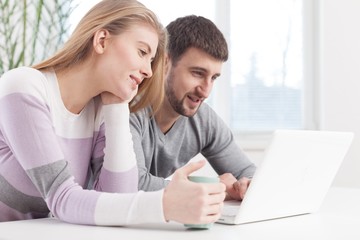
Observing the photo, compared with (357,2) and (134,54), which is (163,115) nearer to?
(134,54)

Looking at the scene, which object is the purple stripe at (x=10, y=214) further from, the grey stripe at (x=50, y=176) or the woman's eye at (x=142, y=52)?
the woman's eye at (x=142, y=52)

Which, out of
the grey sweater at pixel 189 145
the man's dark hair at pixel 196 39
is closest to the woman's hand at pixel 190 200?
the grey sweater at pixel 189 145

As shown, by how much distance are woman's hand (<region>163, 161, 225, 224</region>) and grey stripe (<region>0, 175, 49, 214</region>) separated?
17.2 inches

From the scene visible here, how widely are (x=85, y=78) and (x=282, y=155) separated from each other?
54cm

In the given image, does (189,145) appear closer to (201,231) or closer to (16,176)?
(16,176)

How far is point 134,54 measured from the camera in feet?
4.43

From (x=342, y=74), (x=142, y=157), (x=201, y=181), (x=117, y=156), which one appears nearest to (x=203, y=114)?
(x=142, y=157)

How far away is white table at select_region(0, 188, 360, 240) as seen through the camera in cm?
99

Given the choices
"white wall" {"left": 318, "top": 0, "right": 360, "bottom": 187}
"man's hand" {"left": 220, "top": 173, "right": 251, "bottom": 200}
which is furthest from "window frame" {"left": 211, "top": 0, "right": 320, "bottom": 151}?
"man's hand" {"left": 220, "top": 173, "right": 251, "bottom": 200}

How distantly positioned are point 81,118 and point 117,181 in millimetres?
180

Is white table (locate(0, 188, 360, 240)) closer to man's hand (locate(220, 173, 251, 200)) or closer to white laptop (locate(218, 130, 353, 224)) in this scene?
white laptop (locate(218, 130, 353, 224))

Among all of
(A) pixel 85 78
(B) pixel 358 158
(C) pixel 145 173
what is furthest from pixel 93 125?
(B) pixel 358 158

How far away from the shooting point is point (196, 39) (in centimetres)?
195

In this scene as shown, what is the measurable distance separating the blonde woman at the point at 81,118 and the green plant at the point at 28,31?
1576mm
